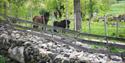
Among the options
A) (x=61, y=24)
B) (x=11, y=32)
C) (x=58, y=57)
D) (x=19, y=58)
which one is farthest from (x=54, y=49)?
(x=61, y=24)

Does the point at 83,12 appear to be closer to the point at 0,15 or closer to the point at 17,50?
the point at 0,15

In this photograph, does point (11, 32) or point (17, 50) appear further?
point (11, 32)

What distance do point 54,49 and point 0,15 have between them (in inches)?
269

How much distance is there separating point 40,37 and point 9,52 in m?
1.77

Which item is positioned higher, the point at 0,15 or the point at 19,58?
the point at 0,15

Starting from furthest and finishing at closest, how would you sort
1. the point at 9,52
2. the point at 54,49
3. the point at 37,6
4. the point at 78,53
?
the point at 37,6
the point at 9,52
the point at 54,49
the point at 78,53

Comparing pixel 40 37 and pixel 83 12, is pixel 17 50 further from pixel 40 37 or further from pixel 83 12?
pixel 83 12

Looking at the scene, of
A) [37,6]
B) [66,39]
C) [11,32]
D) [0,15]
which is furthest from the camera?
[37,6]

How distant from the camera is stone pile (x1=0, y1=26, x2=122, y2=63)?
867 cm

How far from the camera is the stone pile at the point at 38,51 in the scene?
28.5 ft

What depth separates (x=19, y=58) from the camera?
1217 centimetres

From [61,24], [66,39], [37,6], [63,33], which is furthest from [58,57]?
[37,6]

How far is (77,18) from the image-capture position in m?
13.9

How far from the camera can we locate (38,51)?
10578mm
